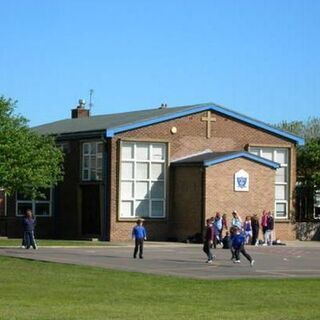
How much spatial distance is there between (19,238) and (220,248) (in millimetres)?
12627

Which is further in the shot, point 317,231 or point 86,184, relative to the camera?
point 317,231

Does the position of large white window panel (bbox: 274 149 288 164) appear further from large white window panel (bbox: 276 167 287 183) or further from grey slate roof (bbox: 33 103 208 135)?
grey slate roof (bbox: 33 103 208 135)

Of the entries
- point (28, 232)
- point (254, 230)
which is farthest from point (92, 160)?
point (28, 232)

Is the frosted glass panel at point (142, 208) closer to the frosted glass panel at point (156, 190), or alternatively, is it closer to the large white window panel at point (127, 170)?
the frosted glass panel at point (156, 190)

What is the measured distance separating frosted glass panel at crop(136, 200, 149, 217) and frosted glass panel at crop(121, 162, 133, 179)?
146cm

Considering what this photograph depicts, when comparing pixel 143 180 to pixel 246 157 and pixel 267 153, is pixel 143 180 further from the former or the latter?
pixel 267 153

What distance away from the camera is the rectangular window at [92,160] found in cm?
4700

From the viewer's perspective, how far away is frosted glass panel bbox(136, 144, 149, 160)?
46594 mm

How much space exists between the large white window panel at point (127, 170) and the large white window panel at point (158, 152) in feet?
4.23

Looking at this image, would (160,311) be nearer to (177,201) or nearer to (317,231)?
(177,201)

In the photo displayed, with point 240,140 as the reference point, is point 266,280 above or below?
below

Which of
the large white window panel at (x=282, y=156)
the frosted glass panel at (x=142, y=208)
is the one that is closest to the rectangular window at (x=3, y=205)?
the frosted glass panel at (x=142, y=208)

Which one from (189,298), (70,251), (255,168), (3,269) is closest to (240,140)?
(255,168)

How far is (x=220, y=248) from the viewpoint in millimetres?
40375
